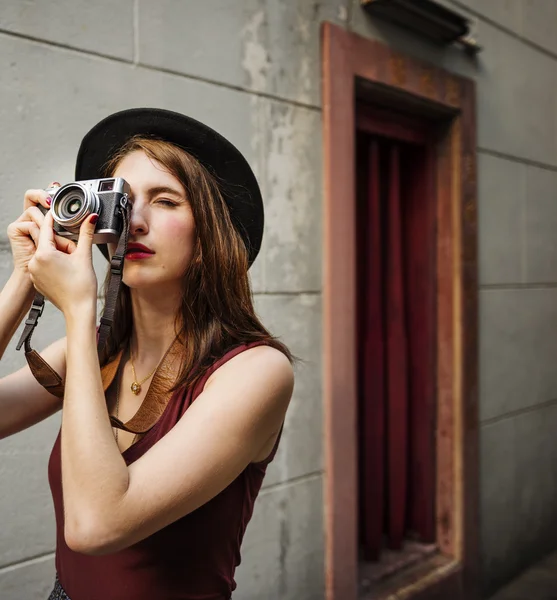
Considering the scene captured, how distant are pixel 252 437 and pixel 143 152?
67 cm

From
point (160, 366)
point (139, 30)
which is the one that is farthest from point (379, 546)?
point (139, 30)

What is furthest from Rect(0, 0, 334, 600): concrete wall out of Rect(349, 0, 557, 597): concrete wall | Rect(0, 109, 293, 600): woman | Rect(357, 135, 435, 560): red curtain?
Rect(349, 0, 557, 597): concrete wall

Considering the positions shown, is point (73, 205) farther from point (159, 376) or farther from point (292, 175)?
point (292, 175)

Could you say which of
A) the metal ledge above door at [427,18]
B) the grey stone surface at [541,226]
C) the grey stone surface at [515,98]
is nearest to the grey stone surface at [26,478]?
the metal ledge above door at [427,18]

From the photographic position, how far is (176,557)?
1312 mm

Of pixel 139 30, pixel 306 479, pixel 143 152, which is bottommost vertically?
pixel 306 479

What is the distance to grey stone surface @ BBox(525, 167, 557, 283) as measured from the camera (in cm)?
434

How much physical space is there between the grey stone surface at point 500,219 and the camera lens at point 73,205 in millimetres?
3069

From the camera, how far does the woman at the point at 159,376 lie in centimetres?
115

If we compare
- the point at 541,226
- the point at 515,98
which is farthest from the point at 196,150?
the point at 541,226

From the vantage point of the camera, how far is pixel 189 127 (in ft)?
4.92

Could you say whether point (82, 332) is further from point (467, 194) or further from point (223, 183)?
point (467, 194)

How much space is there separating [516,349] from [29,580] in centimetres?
320

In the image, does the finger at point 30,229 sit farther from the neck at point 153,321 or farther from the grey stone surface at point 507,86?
the grey stone surface at point 507,86
